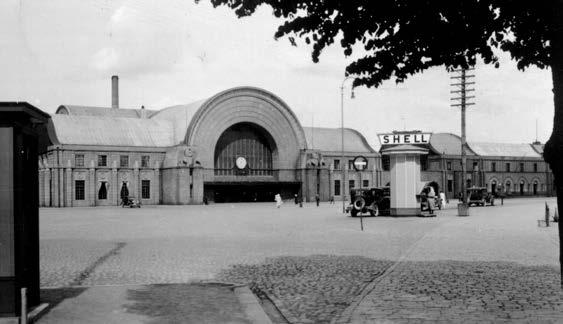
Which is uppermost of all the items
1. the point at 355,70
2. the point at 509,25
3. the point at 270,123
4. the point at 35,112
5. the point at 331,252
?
the point at 270,123

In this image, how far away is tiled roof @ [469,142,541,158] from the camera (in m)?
104

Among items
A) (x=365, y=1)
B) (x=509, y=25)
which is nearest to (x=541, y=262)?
(x=509, y=25)

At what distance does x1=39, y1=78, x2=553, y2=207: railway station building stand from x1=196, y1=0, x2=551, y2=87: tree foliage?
57859mm

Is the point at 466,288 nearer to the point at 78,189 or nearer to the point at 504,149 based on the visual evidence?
the point at 78,189

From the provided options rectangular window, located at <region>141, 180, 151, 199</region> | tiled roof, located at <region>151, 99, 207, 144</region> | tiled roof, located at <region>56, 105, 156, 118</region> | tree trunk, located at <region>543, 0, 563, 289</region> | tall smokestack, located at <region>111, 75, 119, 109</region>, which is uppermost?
tall smokestack, located at <region>111, 75, 119, 109</region>

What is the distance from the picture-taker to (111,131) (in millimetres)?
72312

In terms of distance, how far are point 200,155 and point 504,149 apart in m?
60.5

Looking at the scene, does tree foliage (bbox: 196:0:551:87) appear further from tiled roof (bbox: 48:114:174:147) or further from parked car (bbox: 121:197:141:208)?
tiled roof (bbox: 48:114:174:147)

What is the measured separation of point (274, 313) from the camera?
29.8ft

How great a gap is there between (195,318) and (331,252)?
348 inches

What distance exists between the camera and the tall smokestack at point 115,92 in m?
91.7

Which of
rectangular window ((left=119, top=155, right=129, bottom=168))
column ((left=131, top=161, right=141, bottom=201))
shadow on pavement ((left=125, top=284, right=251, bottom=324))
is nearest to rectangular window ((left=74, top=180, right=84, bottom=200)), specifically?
rectangular window ((left=119, top=155, right=129, bottom=168))

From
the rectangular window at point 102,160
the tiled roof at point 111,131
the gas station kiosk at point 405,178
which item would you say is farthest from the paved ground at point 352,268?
the tiled roof at point 111,131

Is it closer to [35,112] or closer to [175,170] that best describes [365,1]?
[35,112]
